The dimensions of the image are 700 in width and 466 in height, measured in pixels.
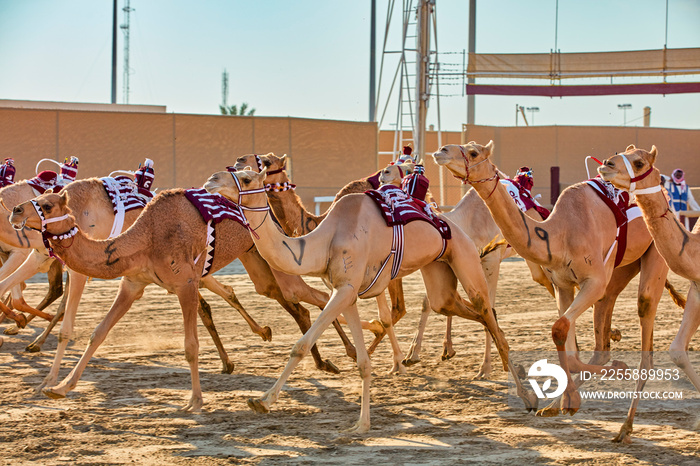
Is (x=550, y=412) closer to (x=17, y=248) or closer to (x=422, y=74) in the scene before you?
(x=17, y=248)

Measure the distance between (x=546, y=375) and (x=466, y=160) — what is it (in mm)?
2637

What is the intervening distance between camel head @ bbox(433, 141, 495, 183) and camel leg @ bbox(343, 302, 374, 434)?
1253 mm

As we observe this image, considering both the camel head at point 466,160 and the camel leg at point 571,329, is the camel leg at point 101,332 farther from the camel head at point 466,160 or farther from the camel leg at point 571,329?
the camel leg at point 571,329

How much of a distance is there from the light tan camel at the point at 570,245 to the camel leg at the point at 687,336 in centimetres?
41

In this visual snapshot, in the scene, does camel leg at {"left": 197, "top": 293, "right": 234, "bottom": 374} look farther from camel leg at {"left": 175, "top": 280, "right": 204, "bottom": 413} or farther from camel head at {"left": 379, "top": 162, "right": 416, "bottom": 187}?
camel head at {"left": 379, "top": 162, "right": 416, "bottom": 187}

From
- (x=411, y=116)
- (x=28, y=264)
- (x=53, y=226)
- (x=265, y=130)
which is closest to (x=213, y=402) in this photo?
(x=53, y=226)

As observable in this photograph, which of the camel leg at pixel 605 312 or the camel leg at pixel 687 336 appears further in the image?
the camel leg at pixel 605 312

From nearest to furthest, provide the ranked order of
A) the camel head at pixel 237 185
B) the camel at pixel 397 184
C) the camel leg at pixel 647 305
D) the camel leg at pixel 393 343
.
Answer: the camel head at pixel 237 185 → the camel leg at pixel 647 305 → the camel at pixel 397 184 → the camel leg at pixel 393 343

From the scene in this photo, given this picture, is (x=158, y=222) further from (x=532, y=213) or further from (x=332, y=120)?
(x=332, y=120)

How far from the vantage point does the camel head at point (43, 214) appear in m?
6.29

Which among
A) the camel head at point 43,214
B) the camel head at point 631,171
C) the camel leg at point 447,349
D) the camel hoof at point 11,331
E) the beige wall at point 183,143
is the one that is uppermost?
the beige wall at point 183,143

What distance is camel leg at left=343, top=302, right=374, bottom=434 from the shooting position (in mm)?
6402

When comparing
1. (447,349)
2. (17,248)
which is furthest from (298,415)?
(17,248)

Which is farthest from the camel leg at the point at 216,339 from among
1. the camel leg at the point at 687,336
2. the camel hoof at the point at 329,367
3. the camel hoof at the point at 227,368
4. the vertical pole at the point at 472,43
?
the vertical pole at the point at 472,43
